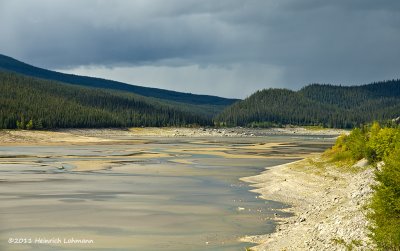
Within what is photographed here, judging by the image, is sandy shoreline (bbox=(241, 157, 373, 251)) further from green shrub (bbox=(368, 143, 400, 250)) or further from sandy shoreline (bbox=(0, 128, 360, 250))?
green shrub (bbox=(368, 143, 400, 250))

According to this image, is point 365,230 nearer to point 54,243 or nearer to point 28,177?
point 54,243

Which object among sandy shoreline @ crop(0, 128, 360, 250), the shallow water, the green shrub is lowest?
the shallow water

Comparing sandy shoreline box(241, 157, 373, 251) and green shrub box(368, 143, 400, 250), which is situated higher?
green shrub box(368, 143, 400, 250)

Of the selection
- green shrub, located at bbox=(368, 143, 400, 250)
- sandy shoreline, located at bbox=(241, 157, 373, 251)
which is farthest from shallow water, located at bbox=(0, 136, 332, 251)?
green shrub, located at bbox=(368, 143, 400, 250)

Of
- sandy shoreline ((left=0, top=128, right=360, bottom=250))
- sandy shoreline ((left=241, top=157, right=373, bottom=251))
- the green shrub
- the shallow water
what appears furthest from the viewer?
the shallow water

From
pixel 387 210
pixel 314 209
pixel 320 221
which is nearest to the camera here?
pixel 387 210

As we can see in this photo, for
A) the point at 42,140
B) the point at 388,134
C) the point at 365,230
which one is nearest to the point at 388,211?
the point at 365,230

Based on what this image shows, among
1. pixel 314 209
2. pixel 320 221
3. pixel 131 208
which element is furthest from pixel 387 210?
pixel 131 208

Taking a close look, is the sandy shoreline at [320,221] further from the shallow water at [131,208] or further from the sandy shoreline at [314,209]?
the shallow water at [131,208]

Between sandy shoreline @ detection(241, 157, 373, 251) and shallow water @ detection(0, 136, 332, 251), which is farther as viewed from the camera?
shallow water @ detection(0, 136, 332, 251)

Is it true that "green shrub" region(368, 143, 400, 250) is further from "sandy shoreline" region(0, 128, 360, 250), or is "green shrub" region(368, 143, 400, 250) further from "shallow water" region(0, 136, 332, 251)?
"shallow water" region(0, 136, 332, 251)

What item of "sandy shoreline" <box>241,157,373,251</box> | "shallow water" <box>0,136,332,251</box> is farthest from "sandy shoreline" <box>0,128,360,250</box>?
"shallow water" <box>0,136,332,251</box>

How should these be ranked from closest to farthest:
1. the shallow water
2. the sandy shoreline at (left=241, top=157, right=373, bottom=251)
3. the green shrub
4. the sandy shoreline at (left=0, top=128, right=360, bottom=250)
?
the green shrub, the sandy shoreline at (left=241, top=157, right=373, bottom=251), the sandy shoreline at (left=0, top=128, right=360, bottom=250), the shallow water

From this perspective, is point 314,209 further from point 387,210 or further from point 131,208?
point 131,208
